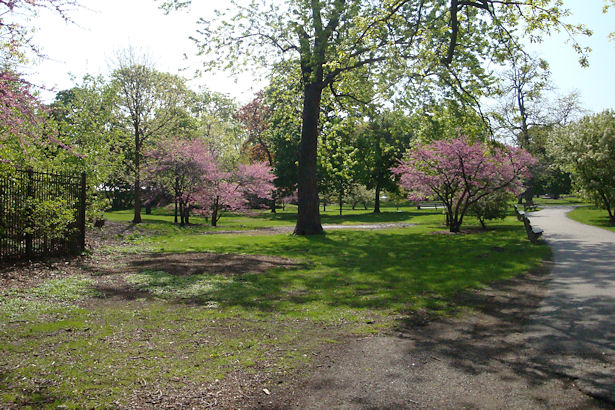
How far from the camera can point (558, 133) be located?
2802 cm

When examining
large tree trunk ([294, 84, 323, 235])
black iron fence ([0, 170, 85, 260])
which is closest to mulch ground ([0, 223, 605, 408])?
black iron fence ([0, 170, 85, 260])

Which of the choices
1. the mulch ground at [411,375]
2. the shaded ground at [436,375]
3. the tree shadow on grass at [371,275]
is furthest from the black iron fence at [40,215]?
the shaded ground at [436,375]

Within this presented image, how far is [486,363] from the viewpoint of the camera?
4773 millimetres

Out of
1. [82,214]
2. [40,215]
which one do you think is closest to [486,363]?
[40,215]

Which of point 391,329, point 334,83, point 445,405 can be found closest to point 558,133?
point 334,83

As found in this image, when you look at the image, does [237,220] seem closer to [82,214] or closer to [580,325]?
[82,214]

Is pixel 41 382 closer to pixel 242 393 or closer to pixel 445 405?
pixel 242 393

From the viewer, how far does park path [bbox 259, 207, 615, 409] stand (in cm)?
387

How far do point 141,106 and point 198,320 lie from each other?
26.3 meters

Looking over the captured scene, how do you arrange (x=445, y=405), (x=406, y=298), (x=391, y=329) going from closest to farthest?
(x=445, y=405)
(x=391, y=329)
(x=406, y=298)

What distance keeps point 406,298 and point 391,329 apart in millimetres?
2013

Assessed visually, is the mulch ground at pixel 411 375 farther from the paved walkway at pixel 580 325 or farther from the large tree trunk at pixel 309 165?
the large tree trunk at pixel 309 165

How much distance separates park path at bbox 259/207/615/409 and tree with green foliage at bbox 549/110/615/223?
18658 mm

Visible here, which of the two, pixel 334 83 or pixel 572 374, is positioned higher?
pixel 334 83
